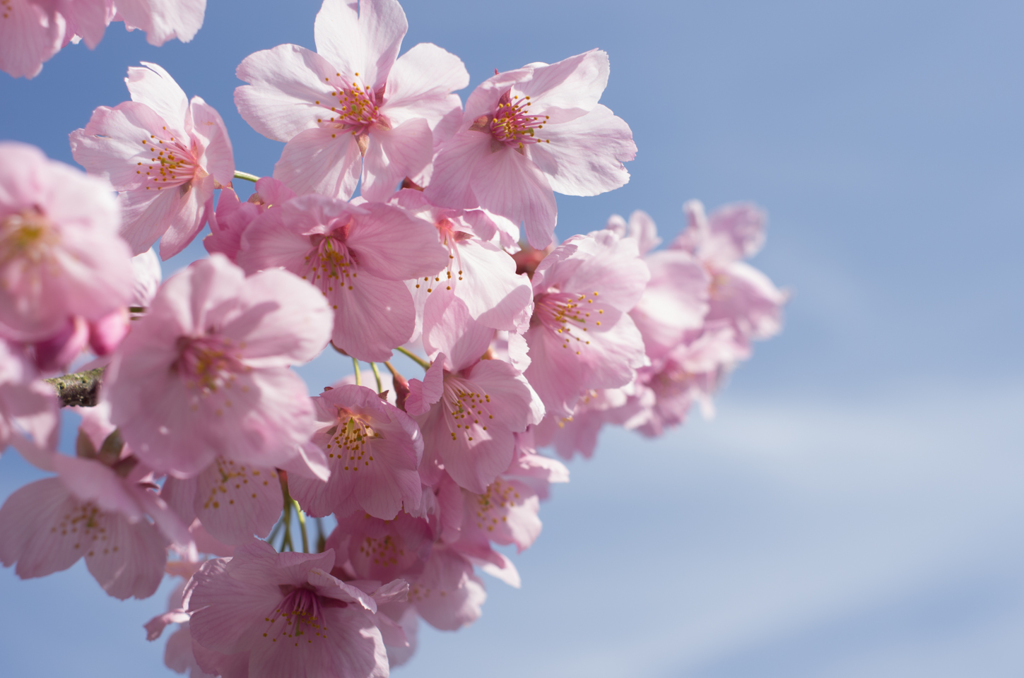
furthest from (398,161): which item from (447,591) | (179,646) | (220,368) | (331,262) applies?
(179,646)

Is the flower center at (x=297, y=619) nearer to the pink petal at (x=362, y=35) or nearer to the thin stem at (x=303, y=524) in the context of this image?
the thin stem at (x=303, y=524)

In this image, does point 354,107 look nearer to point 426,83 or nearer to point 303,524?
point 426,83

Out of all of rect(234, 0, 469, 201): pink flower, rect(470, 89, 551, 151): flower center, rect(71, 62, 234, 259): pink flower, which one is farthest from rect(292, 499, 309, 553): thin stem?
rect(470, 89, 551, 151): flower center

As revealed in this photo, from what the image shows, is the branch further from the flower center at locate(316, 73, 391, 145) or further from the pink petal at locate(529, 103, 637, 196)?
the pink petal at locate(529, 103, 637, 196)

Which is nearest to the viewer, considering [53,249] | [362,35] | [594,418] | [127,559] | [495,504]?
[53,249]

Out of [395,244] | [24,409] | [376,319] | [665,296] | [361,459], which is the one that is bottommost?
[24,409]

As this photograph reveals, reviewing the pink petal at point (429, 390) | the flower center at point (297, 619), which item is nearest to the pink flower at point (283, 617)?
the flower center at point (297, 619)
